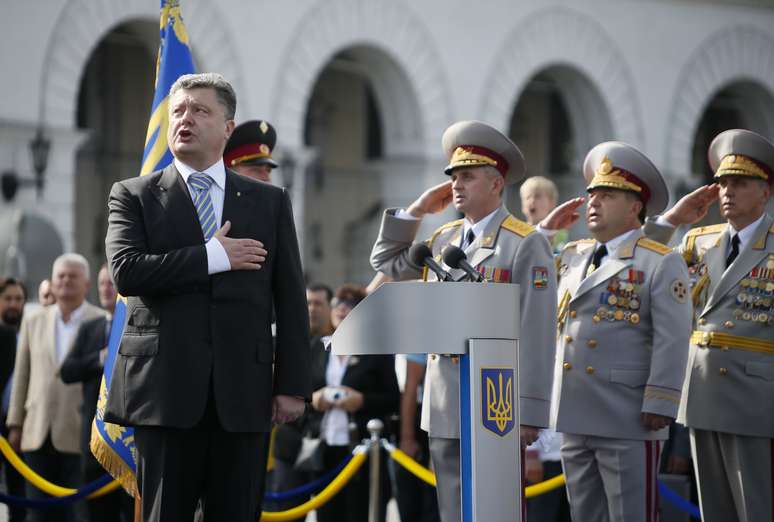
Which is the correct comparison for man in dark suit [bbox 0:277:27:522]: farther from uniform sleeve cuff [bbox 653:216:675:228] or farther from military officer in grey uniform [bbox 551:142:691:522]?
uniform sleeve cuff [bbox 653:216:675:228]

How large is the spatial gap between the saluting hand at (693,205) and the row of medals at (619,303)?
2.39 feet

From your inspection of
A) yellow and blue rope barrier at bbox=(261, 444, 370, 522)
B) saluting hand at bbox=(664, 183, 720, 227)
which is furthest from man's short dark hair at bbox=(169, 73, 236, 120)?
yellow and blue rope barrier at bbox=(261, 444, 370, 522)

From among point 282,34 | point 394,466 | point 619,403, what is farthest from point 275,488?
point 282,34

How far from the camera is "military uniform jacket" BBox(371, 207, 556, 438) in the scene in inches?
204

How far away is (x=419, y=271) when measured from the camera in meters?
5.77

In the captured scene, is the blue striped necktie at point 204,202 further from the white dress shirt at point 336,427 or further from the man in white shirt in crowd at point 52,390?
the man in white shirt in crowd at point 52,390

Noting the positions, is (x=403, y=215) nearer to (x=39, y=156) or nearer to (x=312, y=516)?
(x=312, y=516)

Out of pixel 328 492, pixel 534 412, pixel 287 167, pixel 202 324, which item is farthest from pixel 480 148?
pixel 287 167

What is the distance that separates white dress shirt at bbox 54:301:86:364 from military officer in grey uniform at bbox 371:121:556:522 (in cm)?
284

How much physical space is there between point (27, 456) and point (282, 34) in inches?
441

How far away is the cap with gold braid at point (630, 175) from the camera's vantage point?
576 centimetres

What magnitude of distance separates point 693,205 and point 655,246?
645 millimetres

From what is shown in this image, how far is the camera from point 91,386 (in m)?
7.71

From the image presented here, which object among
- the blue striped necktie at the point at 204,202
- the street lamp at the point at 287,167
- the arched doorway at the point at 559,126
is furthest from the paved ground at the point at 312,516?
the arched doorway at the point at 559,126
